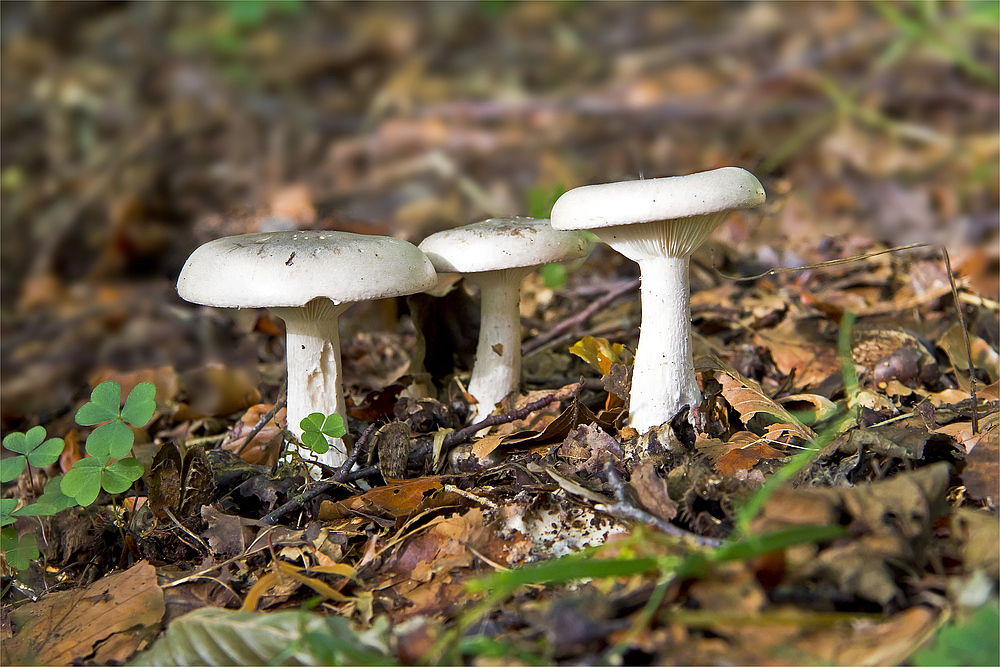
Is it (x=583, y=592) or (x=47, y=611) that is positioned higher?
(x=583, y=592)

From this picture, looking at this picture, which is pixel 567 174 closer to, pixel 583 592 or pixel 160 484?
pixel 160 484

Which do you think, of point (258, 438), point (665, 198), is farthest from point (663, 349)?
point (258, 438)

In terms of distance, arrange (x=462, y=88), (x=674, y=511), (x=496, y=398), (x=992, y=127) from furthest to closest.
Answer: (x=462, y=88) → (x=992, y=127) → (x=496, y=398) → (x=674, y=511)

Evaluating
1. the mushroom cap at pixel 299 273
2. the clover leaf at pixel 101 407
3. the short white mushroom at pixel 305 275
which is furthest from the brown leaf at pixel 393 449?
the clover leaf at pixel 101 407

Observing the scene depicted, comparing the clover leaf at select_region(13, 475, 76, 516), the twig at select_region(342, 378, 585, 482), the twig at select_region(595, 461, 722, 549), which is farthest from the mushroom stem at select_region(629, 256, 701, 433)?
the clover leaf at select_region(13, 475, 76, 516)

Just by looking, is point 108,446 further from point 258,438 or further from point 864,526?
point 864,526

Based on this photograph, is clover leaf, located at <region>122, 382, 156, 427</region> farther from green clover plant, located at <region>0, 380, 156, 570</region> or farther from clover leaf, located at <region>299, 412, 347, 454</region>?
clover leaf, located at <region>299, 412, 347, 454</region>

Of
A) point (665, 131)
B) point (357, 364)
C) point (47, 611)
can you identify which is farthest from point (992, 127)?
point (47, 611)

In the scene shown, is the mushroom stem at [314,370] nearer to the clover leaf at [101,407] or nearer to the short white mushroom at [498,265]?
the short white mushroom at [498,265]

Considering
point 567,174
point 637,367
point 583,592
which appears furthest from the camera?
point 567,174
